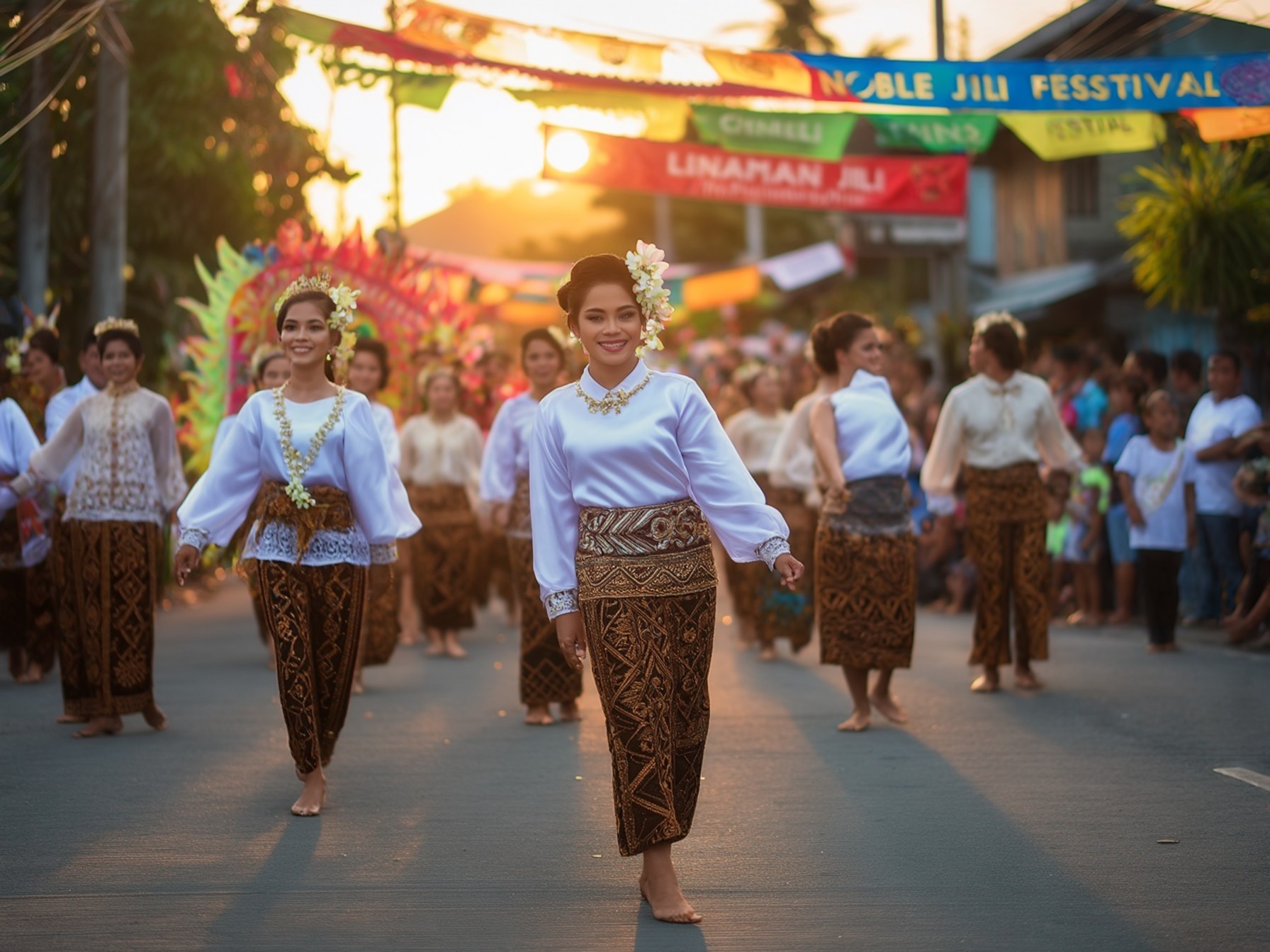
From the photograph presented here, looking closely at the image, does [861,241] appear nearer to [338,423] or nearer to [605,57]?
[605,57]

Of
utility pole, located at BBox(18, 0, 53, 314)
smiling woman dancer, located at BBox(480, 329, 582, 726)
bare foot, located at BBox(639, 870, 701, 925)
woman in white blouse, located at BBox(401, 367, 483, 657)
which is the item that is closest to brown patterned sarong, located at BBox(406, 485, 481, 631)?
woman in white blouse, located at BBox(401, 367, 483, 657)

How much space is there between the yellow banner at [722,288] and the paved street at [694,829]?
2332cm

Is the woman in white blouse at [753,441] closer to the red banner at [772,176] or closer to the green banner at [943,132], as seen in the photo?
the green banner at [943,132]

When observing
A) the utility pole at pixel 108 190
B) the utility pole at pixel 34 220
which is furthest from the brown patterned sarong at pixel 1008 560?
the utility pole at pixel 34 220

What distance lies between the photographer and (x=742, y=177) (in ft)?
55.6

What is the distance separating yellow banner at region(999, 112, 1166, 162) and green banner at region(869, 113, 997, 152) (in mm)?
1032

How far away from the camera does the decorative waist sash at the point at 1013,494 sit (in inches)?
391

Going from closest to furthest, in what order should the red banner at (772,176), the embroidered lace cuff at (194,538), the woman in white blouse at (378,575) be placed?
the embroidered lace cuff at (194,538) < the woman in white blouse at (378,575) < the red banner at (772,176)

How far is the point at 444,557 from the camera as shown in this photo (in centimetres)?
1305

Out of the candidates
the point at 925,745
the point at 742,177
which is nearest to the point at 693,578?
the point at 925,745

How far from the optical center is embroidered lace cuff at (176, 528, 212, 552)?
6828mm

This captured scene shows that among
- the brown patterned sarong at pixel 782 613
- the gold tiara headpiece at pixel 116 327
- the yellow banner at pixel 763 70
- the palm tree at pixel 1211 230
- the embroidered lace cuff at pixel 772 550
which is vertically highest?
the yellow banner at pixel 763 70

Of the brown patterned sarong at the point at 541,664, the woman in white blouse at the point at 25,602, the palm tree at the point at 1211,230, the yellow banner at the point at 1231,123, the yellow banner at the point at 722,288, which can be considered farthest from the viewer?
the yellow banner at the point at 722,288

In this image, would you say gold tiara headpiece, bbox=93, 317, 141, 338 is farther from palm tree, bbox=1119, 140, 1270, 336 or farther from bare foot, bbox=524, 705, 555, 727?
palm tree, bbox=1119, 140, 1270, 336
